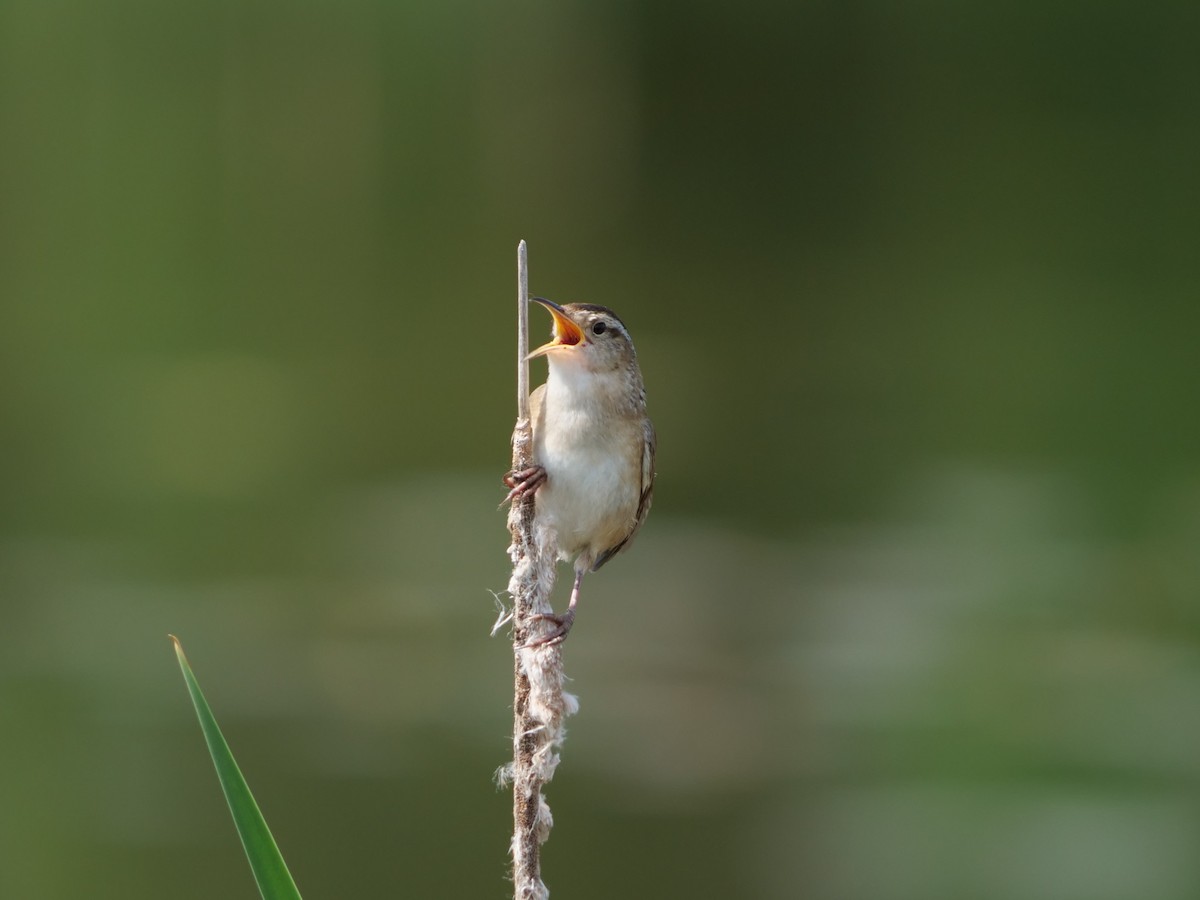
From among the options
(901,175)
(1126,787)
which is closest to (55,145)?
(901,175)

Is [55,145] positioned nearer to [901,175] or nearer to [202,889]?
[901,175]

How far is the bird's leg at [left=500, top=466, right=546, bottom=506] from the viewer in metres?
3.06

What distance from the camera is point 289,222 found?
13.4m

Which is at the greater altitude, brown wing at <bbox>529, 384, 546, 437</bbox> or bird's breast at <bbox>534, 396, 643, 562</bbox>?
brown wing at <bbox>529, 384, 546, 437</bbox>

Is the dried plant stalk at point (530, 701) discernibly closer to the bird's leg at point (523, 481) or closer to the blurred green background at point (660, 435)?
the bird's leg at point (523, 481)

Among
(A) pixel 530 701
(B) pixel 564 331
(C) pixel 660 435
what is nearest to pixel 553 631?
(A) pixel 530 701

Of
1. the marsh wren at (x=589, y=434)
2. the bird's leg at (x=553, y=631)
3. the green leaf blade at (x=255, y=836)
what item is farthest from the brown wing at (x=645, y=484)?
the green leaf blade at (x=255, y=836)

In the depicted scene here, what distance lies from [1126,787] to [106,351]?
25.8 feet

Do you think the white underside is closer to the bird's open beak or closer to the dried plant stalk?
the bird's open beak

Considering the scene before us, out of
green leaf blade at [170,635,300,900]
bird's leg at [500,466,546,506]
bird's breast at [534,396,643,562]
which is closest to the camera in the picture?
green leaf blade at [170,635,300,900]

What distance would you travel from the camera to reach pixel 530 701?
2.37 metres

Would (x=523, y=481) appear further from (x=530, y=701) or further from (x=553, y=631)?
(x=530, y=701)

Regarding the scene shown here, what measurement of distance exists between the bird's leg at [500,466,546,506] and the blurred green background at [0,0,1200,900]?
3.50m

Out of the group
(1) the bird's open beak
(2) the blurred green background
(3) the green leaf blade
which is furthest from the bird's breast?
(2) the blurred green background
